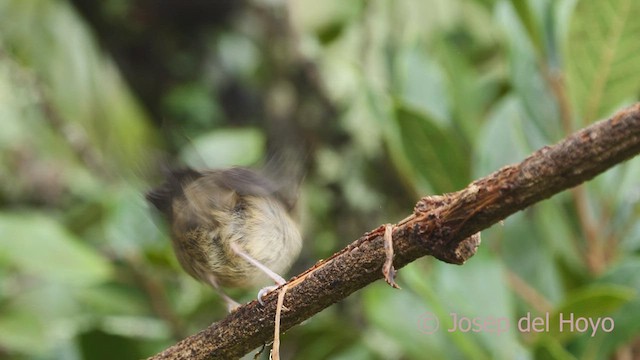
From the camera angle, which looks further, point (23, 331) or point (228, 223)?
point (23, 331)

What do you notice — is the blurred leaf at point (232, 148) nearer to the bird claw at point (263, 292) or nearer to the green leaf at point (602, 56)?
the green leaf at point (602, 56)

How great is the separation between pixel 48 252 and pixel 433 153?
693 millimetres

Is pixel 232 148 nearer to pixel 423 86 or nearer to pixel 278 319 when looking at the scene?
pixel 423 86

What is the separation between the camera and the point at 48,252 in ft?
4.68

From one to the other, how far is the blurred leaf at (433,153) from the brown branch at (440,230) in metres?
0.58

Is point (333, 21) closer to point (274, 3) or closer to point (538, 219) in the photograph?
point (538, 219)

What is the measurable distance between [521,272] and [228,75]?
2.32 metres

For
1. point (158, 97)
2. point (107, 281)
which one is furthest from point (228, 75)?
point (107, 281)

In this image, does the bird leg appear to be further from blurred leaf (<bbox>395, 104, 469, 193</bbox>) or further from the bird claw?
blurred leaf (<bbox>395, 104, 469, 193</bbox>)

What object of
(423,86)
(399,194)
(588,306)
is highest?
(399,194)

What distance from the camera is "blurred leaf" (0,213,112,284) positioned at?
139 cm

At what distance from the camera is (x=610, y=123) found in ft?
1.77

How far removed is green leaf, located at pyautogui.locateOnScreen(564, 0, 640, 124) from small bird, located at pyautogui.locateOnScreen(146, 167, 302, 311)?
55 centimetres

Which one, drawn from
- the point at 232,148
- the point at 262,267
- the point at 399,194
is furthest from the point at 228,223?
the point at 399,194
